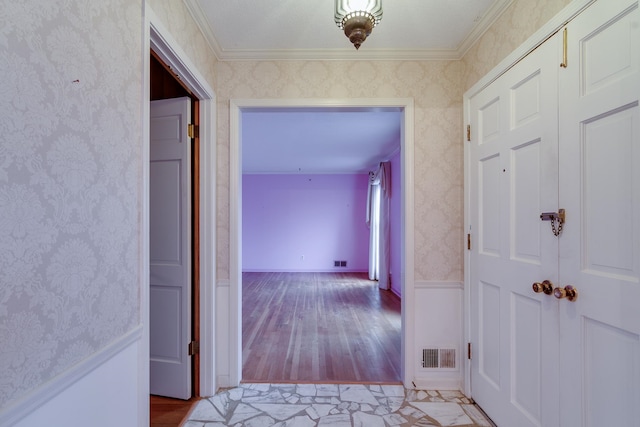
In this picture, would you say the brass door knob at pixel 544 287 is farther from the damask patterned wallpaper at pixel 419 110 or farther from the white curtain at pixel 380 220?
the white curtain at pixel 380 220

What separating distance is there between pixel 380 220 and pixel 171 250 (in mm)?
4907

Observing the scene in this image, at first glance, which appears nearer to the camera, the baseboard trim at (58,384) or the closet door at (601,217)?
the baseboard trim at (58,384)

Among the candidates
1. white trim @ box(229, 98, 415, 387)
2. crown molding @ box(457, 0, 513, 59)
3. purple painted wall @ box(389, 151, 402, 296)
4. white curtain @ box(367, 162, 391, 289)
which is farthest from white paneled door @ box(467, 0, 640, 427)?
white curtain @ box(367, 162, 391, 289)

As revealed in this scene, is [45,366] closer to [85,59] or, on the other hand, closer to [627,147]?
[85,59]

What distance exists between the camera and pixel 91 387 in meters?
Answer: 0.94

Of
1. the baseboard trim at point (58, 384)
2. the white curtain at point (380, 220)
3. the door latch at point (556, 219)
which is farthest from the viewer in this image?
the white curtain at point (380, 220)

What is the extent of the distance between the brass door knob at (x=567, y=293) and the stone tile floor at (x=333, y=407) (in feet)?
3.51

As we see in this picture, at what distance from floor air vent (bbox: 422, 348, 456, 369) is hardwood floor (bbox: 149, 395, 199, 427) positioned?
5.46 ft

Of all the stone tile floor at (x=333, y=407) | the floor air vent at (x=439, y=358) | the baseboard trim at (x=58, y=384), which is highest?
the baseboard trim at (x=58, y=384)

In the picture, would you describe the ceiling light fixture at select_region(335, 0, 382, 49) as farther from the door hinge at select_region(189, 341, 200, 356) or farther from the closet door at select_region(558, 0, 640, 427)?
the door hinge at select_region(189, 341, 200, 356)

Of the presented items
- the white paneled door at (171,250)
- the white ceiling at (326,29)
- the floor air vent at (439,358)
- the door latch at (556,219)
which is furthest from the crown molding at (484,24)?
the floor air vent at (439,358)

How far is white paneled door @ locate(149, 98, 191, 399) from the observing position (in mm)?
2035

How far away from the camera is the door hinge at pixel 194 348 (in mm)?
2051

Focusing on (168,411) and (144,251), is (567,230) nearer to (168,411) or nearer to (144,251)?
(144,251)
